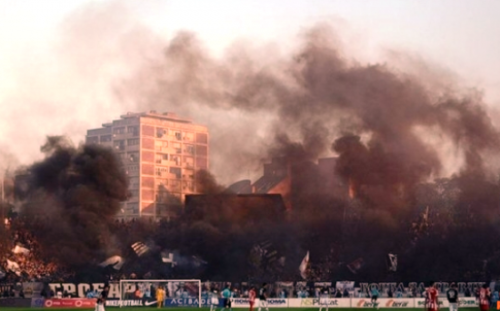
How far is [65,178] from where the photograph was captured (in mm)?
153625

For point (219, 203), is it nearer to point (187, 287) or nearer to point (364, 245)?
point (364, 245)

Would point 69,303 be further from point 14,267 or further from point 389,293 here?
point 14,267

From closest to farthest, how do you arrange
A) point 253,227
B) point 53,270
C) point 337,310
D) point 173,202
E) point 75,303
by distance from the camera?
point 337,310 < point 75,303 < point 53,270 < point 253,227 < point 173,202

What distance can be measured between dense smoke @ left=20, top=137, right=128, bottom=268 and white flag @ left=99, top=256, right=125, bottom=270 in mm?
1227

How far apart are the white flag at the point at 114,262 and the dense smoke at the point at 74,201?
1.23 metres

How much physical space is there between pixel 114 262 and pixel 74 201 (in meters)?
12.5

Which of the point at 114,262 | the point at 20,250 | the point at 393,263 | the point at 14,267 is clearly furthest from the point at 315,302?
the point at 20,250

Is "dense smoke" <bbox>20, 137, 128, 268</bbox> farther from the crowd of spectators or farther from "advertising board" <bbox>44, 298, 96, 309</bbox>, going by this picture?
"advertising board" <bbox>44, 298, 96, 309</bbox>

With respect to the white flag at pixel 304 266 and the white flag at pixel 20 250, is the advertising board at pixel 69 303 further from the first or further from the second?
the white flag at pixel 20 250

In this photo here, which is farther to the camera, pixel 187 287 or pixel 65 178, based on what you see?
pixel 65 178

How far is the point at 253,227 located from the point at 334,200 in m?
12.7

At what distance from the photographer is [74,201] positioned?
149 metres

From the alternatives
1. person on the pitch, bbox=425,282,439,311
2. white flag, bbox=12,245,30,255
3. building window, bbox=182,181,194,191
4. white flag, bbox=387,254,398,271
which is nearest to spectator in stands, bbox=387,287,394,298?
white flag, bbox=387,254,398,271

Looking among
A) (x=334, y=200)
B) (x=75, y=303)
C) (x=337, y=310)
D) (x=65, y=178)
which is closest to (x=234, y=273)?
(x=334, y=200)
